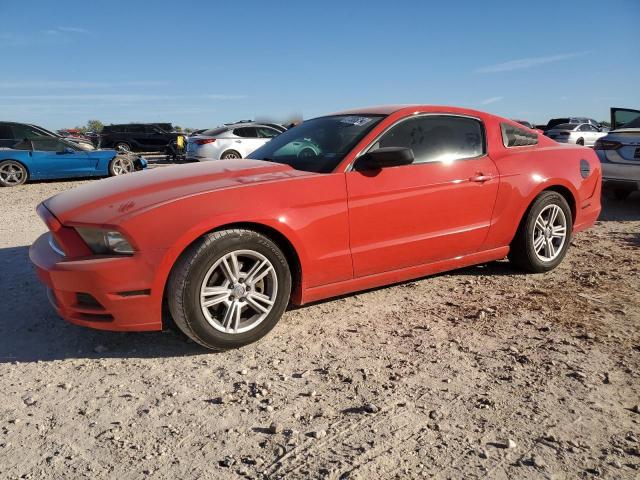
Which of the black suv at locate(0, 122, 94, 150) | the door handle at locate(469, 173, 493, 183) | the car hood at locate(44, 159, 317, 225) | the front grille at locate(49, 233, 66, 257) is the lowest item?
the front grille at locate(49, 233, 66, 257)

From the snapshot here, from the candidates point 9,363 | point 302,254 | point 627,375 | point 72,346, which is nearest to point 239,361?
point 302,254

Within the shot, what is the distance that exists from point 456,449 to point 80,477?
1.53 meters

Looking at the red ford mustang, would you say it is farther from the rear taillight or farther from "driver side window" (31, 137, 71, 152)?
"driver side window" (31, 137, 71, 152)

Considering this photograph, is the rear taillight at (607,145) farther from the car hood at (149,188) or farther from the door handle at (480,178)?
the car hood at (149,188)

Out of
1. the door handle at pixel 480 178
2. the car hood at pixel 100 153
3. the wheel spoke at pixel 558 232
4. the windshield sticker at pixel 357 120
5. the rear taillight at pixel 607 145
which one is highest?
the car hood at pixel 100 153

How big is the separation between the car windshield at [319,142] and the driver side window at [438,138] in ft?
0.65

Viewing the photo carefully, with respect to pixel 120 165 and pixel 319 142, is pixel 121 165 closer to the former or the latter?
pixel 120 165

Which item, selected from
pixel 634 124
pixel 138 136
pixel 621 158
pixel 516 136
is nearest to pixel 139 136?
pixel 138 136

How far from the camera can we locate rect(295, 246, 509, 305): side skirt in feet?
11.3

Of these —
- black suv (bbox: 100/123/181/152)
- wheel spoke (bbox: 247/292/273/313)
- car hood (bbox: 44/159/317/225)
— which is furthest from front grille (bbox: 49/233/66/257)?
black suv (bbox: 100/123/181/152)

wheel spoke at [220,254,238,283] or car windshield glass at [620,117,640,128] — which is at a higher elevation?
car windshield glass at [620,117,640,128]

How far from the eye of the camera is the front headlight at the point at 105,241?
2.86 m

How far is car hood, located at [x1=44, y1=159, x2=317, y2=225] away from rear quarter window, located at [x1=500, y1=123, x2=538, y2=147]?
6.40 feet

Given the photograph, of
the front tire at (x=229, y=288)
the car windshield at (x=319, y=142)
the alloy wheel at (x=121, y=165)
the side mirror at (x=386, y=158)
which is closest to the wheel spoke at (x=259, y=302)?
the front tire at (x=229, y=288)
